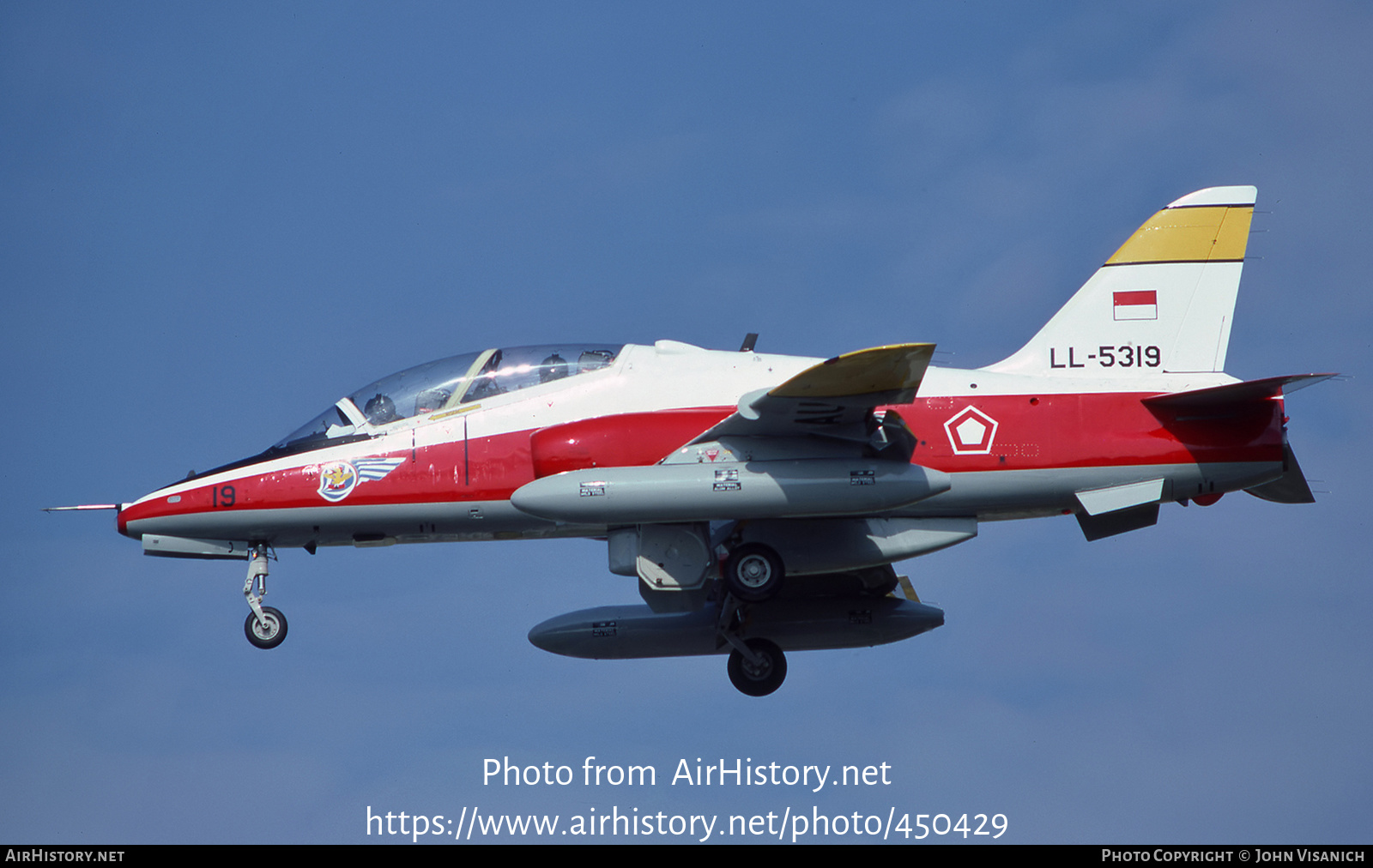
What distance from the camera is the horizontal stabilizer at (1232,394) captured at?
1474 centimetres

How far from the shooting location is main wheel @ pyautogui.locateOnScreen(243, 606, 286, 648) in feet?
52.7

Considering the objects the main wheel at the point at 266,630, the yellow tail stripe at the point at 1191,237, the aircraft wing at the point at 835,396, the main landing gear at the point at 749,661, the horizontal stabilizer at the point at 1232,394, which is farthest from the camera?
the main landing gear at the point at 749,661

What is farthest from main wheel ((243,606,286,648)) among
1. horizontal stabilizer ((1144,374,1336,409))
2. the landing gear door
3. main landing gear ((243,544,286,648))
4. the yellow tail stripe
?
the yellow tail stripe

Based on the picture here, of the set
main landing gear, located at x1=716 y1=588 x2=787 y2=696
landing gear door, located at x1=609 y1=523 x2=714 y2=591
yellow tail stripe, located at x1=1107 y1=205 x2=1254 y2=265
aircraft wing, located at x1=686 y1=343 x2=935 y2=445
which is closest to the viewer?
aircraft wing, located at x1=686 y1=343 x2=935 y2=445

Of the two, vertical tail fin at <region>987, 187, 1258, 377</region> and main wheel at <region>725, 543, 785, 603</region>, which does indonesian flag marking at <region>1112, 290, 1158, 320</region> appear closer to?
vertical tail fin at <region>987, 187, 1258, 377</region>

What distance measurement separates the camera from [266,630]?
1612 centimetres

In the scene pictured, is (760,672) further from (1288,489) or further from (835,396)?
(1288,489)

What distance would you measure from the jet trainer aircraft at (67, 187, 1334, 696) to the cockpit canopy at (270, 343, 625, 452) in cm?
3

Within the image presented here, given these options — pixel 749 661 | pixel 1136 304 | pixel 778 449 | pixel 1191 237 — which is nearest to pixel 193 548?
pixel 749 661

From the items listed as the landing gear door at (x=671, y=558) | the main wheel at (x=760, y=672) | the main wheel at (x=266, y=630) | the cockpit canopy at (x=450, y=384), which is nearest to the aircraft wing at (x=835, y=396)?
the landing gear door at (x=671, y=558)

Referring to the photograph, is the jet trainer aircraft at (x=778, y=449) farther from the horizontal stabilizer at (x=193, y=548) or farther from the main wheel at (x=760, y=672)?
the main wheel at (x=760, y=672)

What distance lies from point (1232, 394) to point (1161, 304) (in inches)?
75.5

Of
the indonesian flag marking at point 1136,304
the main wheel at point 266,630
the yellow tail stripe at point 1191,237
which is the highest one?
the yellow tail stripe at point 1191,237

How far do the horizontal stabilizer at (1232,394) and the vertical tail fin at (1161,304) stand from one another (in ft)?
2.44
